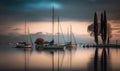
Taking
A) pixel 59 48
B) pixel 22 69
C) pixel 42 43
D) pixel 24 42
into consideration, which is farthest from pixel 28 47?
pixel 22 69

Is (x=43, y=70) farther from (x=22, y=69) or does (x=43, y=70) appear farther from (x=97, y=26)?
(x=97, y=26)

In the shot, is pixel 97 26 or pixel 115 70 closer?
pixel 115 70

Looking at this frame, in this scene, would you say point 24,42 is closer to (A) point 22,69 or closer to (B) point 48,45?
(B) point 48,45

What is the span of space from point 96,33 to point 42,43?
803 centimetres

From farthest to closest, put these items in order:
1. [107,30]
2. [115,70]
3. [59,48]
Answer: [107,30], [59,48], [115,70]

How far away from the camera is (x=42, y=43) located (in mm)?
59562

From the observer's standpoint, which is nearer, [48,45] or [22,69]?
[22,69]

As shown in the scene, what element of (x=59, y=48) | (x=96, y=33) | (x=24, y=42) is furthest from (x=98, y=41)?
(x=24, y=42)

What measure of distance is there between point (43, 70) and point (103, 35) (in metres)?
35.2

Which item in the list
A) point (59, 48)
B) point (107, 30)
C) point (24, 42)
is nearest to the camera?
point (59, 48)

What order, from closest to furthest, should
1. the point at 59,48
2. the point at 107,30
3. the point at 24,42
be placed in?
the point at 59,48
the point at 107,30
the point at 24,42

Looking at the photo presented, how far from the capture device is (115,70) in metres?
22.3

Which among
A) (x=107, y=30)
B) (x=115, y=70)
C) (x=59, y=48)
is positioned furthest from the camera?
(x=107, y=30)

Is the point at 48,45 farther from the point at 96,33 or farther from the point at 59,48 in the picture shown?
the point at 96,33
